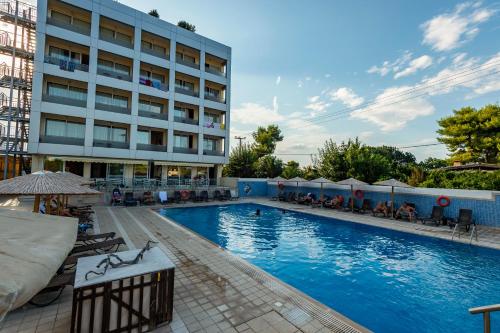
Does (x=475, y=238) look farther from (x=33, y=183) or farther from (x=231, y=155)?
(x=231, y=155)

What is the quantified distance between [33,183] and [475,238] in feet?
56.9

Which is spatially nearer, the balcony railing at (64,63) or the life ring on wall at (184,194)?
the balcony railing at (64,63)

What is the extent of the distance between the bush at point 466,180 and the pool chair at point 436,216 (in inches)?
230

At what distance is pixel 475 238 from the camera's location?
1084 cm

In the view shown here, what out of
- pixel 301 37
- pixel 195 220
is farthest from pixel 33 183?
pixel 301 37

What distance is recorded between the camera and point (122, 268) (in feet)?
13.3

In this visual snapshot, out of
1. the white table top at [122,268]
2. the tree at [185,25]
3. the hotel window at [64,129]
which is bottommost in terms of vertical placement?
the white table top at [122,268]

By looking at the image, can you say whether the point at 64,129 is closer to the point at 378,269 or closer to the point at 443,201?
the point at 378,269

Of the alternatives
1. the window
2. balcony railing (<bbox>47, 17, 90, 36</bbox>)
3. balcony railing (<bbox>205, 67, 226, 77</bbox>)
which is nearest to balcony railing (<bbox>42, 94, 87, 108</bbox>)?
balcony railing (<bbox>47, 17, 90, 36</bbox>)

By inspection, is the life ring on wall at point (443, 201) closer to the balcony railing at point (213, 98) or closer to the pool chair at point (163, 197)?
the pool chair at point (163, 197)

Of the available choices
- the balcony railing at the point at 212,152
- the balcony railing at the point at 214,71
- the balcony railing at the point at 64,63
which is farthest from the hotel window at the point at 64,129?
the balcony railing at the point at 214,71

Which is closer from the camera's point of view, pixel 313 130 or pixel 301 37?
pixel 301 37

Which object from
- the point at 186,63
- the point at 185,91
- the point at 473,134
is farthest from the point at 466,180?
the point at 186,63

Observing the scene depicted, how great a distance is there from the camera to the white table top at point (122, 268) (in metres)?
3.63
